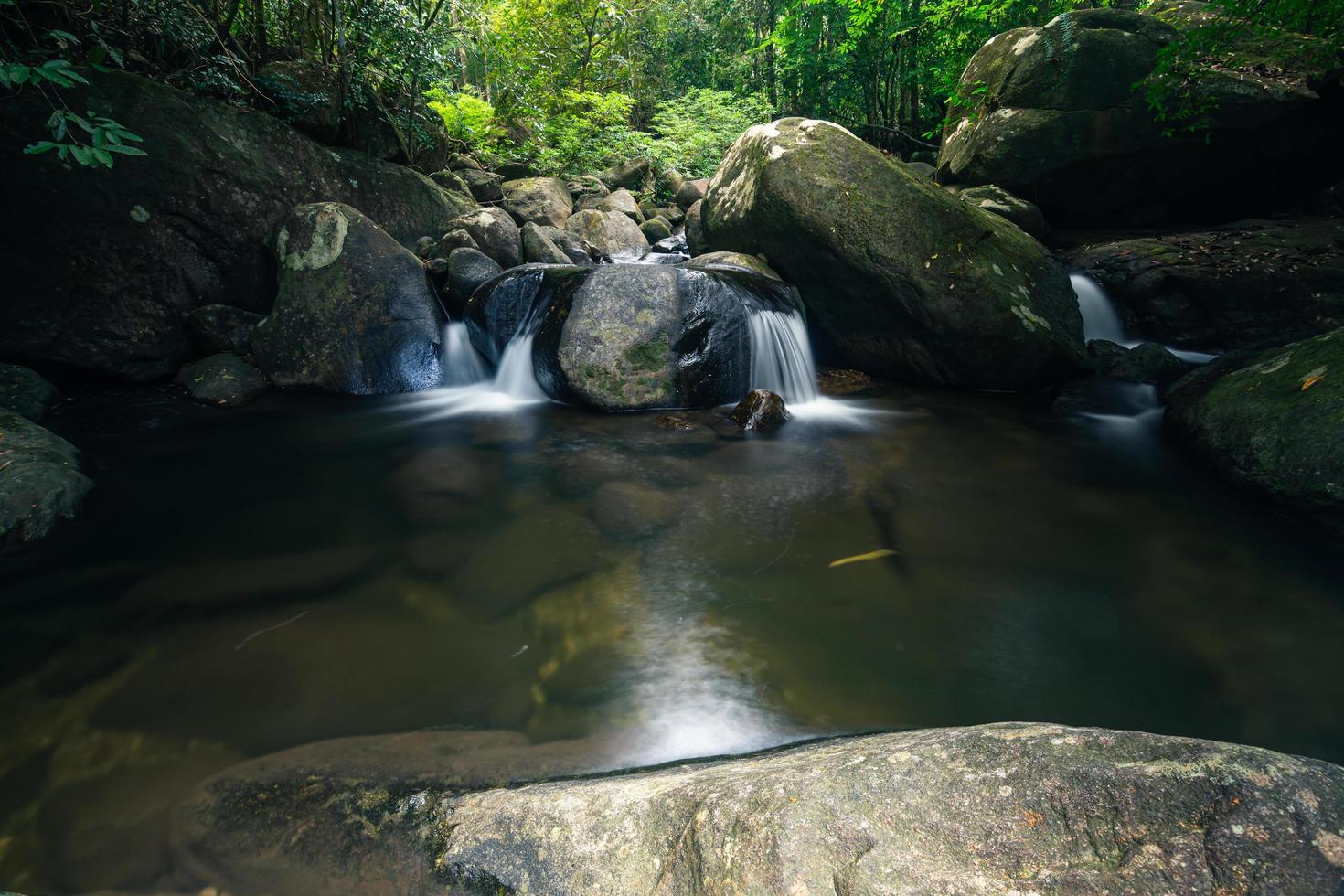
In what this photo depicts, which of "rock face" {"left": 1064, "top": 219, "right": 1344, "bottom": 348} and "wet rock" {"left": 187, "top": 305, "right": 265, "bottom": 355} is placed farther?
"rock face" {"left": 1064, "top": 219, "right": 1344, "bottom": 348}

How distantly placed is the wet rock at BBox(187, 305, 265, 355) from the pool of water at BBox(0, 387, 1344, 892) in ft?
6.07

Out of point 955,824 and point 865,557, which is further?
point 865,557

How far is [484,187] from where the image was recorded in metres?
11.8

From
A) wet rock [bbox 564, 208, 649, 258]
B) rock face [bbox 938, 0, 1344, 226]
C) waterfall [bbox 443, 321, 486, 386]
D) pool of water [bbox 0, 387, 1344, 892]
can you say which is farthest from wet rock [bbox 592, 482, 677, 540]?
wet rock [bbox 564, 208, 649, 258]

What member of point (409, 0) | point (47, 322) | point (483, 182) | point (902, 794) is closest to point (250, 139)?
point (47, 322)

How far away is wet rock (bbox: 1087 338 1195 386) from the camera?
21.5 ft

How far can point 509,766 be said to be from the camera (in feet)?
6.54

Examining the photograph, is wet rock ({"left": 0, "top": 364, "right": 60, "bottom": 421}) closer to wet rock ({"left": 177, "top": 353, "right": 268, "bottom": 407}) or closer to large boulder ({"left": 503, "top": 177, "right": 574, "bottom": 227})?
wet rock ({"left": 177, "top": 353, "right": 268, "bottom": 407})

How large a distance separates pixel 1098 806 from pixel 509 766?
5.19 feet

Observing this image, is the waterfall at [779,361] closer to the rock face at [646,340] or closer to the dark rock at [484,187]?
the rock face at [646,340]

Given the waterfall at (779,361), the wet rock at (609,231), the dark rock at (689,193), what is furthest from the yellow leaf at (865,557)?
the dark rock at (689,193)

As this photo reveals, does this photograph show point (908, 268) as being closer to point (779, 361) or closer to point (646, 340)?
point (779, 361)

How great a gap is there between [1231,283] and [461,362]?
8.99 metres

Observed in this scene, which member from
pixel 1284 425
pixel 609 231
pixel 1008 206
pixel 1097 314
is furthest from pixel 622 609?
pixel 609 231
